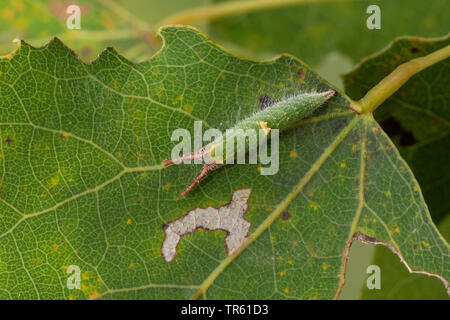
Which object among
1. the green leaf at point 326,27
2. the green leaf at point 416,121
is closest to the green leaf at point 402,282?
the green leaf at point 416,121

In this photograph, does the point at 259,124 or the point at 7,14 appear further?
the point at 7,14

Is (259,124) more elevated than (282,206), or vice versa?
(259,124)

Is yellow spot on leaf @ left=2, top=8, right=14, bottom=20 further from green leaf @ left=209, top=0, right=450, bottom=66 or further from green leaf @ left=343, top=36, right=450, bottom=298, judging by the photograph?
green leaf @ left=343, top=36, right=450, bottom=298

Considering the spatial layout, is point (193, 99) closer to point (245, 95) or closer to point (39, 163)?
point (245, 95)

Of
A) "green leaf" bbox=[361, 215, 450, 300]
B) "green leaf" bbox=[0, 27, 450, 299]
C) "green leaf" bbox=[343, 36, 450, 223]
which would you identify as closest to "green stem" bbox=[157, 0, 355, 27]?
"green leaf" bbox=[343, 36, 450, 223]

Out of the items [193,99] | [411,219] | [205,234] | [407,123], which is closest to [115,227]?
[205,234]

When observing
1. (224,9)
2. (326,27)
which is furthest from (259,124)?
(326,27)

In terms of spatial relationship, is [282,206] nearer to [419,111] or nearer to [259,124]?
[259,124]

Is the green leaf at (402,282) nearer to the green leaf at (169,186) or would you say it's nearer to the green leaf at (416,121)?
the green leaf at (416,121)
